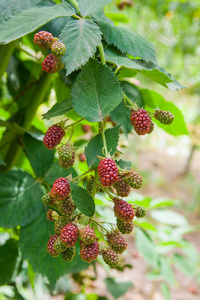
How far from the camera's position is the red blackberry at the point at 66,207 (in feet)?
1.07

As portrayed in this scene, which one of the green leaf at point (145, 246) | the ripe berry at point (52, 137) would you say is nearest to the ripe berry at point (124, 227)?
the ripe berry at point (52, 137)

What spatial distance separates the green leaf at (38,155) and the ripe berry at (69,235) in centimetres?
28

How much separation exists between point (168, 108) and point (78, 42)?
22cm

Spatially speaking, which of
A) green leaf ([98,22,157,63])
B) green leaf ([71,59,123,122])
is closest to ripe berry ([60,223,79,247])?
green leaf ([71,59,123,122])

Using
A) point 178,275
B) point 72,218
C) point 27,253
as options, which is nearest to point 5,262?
point 27,253

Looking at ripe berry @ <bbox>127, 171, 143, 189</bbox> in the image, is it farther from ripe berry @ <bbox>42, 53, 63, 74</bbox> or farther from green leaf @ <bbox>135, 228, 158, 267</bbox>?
green leaf @ <bbox>135, 228, 158, 267</bbox>

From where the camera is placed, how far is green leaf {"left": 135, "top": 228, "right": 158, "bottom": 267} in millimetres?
847

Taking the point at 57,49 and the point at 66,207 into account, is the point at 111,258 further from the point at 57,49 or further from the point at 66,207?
the point at 57,49

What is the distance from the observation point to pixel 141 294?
91.8 inches

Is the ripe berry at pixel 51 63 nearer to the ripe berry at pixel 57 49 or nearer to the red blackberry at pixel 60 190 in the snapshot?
the ripe berry at pixel 57 49

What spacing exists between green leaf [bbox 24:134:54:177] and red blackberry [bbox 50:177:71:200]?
251 mm

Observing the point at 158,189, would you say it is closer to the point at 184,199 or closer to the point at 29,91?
the point at 184,199

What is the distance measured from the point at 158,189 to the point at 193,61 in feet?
7.19

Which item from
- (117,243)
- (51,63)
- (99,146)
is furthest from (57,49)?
(117,243)
